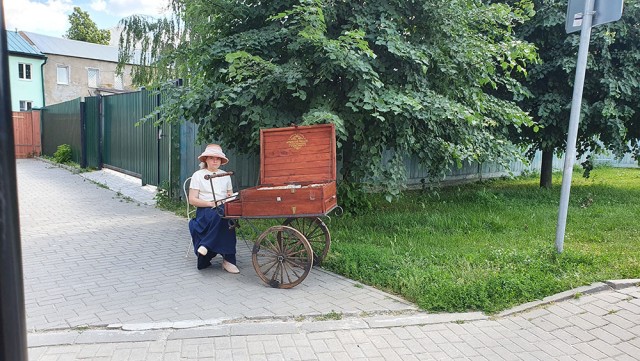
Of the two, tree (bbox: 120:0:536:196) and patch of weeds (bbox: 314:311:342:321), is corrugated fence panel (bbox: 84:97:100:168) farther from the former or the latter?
patch of weeds (bbox: 314:311:342:321)

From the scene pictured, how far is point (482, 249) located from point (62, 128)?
17.2 m

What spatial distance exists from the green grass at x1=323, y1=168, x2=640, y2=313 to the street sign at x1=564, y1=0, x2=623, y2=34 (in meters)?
2.47

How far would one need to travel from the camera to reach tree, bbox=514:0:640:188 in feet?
31.1

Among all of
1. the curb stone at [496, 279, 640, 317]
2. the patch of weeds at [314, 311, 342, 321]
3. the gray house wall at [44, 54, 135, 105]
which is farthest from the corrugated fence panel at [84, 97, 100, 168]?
the gray house wall at [44, 54, 135, 105]

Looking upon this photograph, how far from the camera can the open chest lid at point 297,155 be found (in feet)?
16.9

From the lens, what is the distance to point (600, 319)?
412cm

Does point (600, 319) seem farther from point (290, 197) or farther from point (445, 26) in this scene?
point (445, 26)

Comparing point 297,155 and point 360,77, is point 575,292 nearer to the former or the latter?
point 297,155

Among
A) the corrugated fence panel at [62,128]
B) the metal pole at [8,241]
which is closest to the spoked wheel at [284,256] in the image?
the metal pole at [8,241]

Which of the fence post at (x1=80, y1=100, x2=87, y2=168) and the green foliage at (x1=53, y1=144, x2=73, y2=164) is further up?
the fence post at (x1=80, y1=100, x2=87, y2=168)

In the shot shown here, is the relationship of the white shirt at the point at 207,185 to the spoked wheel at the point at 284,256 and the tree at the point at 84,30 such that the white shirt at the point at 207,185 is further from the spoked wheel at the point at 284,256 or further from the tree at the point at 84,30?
the tree at the point at 84,30

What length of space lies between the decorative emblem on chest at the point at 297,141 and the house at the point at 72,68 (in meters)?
31.9

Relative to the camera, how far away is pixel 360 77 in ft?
18.6

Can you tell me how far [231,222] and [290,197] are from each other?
2.71 feet
